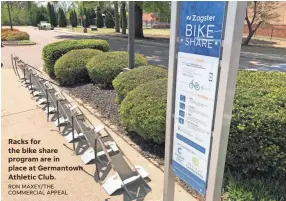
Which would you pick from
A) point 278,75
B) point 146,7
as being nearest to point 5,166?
point 278,75

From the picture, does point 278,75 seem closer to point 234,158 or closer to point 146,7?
point 234,158

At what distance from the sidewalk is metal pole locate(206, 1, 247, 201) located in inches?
46.1

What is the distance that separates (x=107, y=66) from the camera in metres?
6.67

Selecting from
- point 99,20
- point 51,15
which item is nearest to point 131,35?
point 99,20

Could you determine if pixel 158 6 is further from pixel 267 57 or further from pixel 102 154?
pixel 102 154

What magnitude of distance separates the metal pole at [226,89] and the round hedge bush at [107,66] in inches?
190

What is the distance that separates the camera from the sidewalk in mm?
3223

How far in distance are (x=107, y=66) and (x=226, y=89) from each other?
5085 millimetres

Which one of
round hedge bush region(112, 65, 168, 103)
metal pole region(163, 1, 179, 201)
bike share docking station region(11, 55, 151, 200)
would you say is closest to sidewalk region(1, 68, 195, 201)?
bike share docking station region(11, 55, 151, 200)

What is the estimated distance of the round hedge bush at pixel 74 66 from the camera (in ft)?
25.0

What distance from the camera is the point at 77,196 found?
3207mm

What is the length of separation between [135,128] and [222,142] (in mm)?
2371

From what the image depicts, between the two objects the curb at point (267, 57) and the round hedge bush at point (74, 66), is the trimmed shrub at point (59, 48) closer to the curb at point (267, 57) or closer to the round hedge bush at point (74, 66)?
the round hedge bush at point (74, 66)

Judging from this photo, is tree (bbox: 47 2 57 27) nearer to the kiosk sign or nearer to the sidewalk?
the sidewalk
